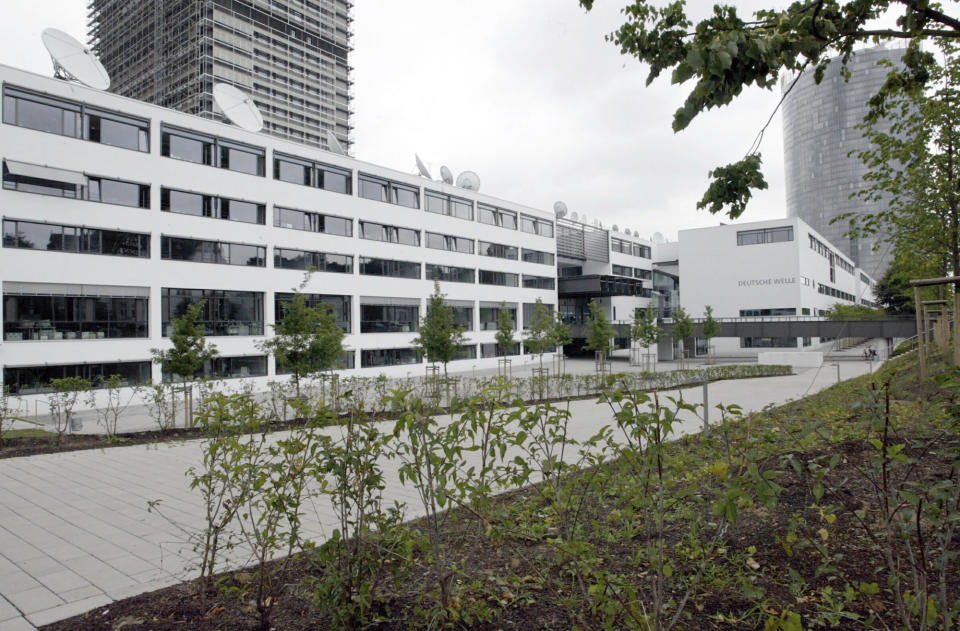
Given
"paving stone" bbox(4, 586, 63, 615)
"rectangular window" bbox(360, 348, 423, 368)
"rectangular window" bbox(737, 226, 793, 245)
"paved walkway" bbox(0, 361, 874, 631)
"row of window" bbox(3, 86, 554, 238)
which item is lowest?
"paved walkway" bbox(0, 361, 874, 631)

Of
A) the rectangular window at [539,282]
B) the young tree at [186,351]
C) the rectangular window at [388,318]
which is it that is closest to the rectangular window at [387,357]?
the rectangular window at [388,318]

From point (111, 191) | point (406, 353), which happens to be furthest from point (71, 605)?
point (406, 353)

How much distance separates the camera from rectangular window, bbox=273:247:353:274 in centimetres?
3200

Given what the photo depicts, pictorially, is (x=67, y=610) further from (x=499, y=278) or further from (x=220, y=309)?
(x=499, y=278)

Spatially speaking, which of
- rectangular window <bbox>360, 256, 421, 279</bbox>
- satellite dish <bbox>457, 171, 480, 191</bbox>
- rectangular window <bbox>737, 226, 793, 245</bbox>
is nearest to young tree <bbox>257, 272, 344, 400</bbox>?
rectangular window <bbox>360, 256, 421, 279</bbox>

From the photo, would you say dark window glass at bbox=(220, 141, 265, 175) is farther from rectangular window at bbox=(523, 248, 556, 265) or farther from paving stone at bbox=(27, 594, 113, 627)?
paving stone at bbox=(27, 594, 113, 627)

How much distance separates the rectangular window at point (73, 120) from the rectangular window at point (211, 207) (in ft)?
8.01

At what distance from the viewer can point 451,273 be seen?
43250 mm

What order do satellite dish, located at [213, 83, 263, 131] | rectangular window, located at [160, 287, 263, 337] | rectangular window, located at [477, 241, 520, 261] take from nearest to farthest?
1. rectangular window, located at [160, 287, 263, 337]
2. satellite dish, located at [213, 83, 263, 131]
3. rectangular window, located at [477, 241, 520, 261]

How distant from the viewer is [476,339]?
4400 centimetres

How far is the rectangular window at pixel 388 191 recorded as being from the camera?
3753 cm

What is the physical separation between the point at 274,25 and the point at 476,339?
6409 centimetres

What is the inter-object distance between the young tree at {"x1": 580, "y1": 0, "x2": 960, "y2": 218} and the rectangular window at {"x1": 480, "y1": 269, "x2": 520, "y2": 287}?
40912mm

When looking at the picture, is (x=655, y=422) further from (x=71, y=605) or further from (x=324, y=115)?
(x=324, y=115)
